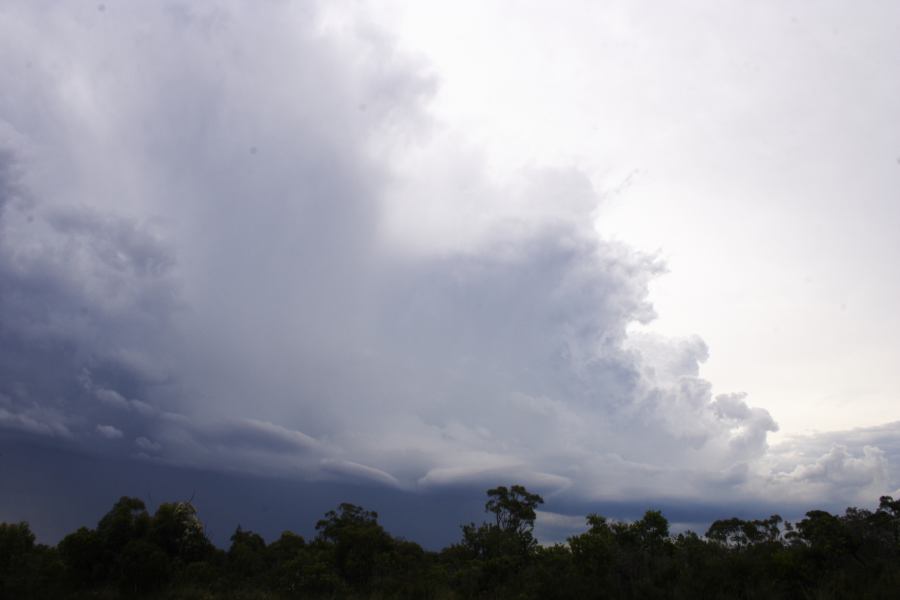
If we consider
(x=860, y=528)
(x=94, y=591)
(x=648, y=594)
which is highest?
(x=860, y=528)

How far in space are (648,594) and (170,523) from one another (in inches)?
1094

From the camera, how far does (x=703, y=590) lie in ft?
61.1

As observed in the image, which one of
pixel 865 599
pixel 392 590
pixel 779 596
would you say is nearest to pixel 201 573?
pixel 392 590

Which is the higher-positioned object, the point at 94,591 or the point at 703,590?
the point at 703,590

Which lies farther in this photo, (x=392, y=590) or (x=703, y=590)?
(x=392, y=590)

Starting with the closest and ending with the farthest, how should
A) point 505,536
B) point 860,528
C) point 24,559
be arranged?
point 860,528 < point 24,559 < point 505,536

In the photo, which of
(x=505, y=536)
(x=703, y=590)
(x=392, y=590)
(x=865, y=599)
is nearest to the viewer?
(x=865, y=599)

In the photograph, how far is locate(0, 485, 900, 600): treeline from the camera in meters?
18.6

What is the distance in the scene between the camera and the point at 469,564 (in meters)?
27.9

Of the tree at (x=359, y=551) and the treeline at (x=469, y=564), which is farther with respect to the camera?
the tree at (x=359, y=551)

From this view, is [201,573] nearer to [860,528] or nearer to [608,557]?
[608,557]

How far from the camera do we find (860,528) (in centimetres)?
2059

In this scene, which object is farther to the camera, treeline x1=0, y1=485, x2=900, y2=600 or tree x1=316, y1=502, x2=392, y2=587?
tree x1=316, y1=502, x2=392, y2=587

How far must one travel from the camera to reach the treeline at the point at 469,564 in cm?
1862
